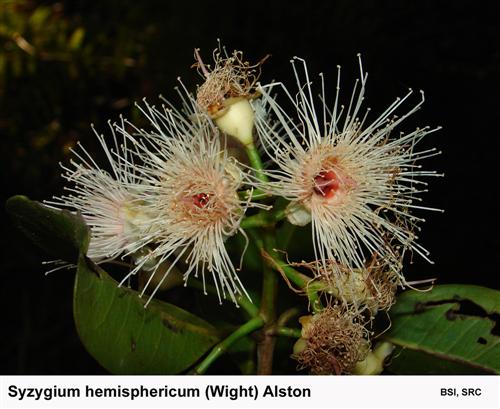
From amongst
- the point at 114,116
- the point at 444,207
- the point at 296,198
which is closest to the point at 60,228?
the point at 296,198

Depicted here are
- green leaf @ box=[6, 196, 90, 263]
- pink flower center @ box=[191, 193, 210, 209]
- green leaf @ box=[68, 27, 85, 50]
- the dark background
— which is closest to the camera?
Answer: green leaf @ box=[6, 196, 90, 263]

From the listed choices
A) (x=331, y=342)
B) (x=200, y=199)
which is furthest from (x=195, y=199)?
(x=331, y=342)

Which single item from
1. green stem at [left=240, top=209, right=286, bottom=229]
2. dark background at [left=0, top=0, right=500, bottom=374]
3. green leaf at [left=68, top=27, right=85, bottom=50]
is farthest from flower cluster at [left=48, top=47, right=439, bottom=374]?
green leaf at [left=68, top=27, right=85, bottom=50]

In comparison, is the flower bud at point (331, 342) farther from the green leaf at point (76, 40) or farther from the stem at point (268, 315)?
the green leaf at point (76, 40)

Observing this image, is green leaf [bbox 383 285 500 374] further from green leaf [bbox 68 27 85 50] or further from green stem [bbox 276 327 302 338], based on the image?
green leaf [bbox 68 27 85 50]

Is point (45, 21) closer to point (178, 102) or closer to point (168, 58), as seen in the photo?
point (168, 58)

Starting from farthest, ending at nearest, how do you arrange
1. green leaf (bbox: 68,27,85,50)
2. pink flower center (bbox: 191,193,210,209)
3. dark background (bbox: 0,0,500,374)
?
green leaf (bbox: 68,27,85,50) → dark background (bbox: 0,0,500,374) → pink flower center (bbox: 191,193,210,209)

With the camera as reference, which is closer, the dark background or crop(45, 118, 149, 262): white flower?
crop(45, 118, 149, 262): white flower
